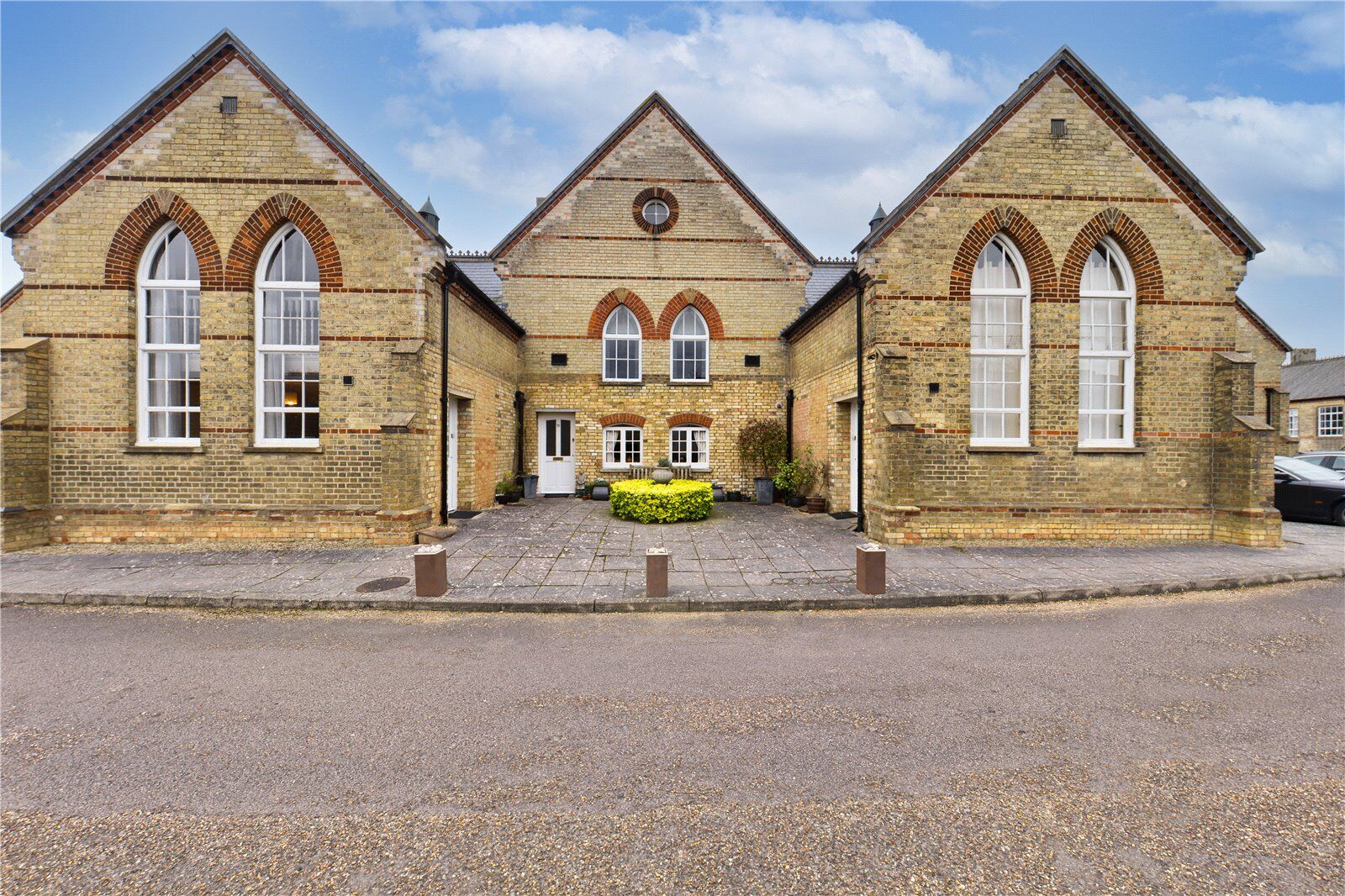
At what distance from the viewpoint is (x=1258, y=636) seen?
5.51 metres

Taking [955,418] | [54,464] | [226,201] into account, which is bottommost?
[54,464]

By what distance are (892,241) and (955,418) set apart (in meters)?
3.31

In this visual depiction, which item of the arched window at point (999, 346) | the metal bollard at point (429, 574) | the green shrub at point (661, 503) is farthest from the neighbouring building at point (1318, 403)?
the metal bollard at point (429, 574)

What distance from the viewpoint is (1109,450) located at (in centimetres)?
957

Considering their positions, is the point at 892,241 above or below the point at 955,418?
above

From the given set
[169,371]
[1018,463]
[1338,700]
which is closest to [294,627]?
[169,371]

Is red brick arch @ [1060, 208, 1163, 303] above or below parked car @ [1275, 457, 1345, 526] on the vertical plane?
above

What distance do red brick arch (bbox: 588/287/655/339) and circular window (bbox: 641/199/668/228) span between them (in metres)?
2.23

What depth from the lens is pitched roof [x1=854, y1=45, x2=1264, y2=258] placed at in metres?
9.52


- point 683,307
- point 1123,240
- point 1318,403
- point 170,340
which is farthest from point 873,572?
point 1318,403

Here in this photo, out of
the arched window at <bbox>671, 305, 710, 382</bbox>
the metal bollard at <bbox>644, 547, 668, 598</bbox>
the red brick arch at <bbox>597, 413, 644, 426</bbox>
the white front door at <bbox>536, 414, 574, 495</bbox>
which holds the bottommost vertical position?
the metal bollard at <bbox>644, 547, 668, 598</bbox>

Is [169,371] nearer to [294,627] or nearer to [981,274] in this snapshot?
[294,627]

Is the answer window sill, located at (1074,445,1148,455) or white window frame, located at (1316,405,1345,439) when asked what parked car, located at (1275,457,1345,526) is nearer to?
window sill, located at (1074,445,1148,455)

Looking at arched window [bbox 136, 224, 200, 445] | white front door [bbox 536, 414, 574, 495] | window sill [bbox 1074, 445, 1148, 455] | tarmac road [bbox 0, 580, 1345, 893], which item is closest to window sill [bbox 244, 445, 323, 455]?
arched window [bbox 136, 224, 200, 445]
